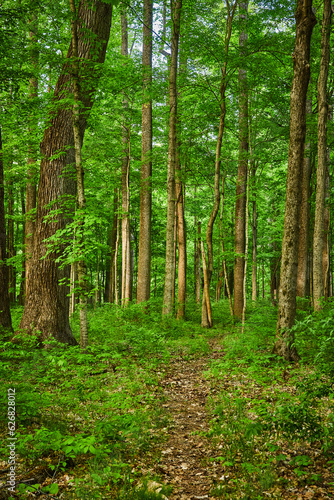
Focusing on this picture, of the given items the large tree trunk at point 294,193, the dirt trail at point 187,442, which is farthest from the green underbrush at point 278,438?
the large tree trunk at point 294,193

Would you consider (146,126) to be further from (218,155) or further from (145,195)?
(218,155)

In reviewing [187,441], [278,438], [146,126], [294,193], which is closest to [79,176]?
[294,193]

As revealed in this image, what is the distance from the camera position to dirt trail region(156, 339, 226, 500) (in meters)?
3.51

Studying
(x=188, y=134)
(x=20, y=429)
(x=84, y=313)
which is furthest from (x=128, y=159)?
(x=20, y=429)

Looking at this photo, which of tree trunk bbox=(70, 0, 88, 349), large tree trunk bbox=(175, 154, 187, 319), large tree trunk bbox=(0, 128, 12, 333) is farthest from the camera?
large tree trunk bbox=(175, 154, 187, 319)

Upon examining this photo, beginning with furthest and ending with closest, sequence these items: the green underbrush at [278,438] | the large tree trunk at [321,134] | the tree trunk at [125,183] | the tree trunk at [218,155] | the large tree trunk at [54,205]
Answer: the tree trunk at [125,183], the tree trunk at [218,155], the large tree trunk at [321,134], the large tree trunk at [54,205], the green underbrush at [278,438]

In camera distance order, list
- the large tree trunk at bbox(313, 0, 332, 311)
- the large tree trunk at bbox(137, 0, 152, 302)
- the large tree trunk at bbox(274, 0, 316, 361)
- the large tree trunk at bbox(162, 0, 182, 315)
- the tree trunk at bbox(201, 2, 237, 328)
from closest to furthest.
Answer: the large tree trunk at bbox(274, 0, 316, 361)
the large tree trunk at bbox(313, 0, 332, 311)
the tree trunk at bbox(201, 2, 237, 328)
the large tree trunk at bbox(162, 0, 182, 315)
the large tree trunk at bbox(137, 0, 152, 302)

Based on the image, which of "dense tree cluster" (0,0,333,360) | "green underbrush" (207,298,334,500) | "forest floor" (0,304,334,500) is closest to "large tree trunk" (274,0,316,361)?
"dense tree cluster" (0,0,333,360)

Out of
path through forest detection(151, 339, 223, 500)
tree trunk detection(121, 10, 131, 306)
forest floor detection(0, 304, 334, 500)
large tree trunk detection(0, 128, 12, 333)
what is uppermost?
tree trunk detection(121, 10, 131, 306)

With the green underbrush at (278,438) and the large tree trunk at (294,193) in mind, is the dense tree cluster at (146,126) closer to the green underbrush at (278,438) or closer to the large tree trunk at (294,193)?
the large tree trunk at (294,193)

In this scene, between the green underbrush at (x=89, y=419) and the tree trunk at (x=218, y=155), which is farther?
the tree trunk at (x=218, y=155)

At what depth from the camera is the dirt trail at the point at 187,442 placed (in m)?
3.51

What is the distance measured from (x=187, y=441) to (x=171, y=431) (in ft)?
1.25

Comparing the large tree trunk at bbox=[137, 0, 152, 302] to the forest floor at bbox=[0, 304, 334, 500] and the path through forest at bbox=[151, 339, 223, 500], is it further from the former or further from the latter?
the path through forest at bbox=[151, 339, 223, 500]
